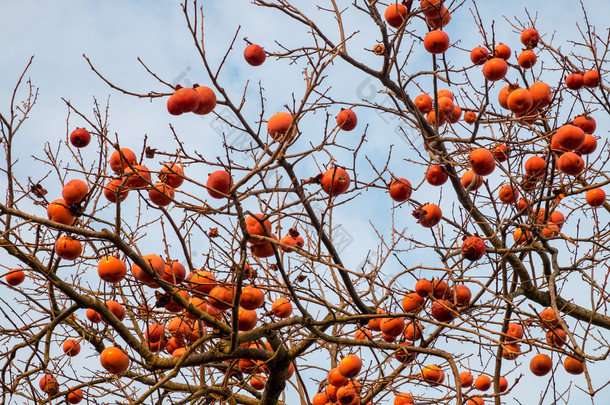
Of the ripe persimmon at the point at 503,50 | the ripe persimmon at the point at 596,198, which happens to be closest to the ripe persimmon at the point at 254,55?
the ripe persimmon at the point at 503,50

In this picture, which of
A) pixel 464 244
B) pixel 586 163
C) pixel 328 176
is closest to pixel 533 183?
pixel 586 163

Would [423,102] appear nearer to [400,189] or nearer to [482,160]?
[482,160]

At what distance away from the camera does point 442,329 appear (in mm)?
4277

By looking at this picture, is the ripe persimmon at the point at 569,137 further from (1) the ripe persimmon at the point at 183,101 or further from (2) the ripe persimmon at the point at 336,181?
(1) the ripe persimmon at the point at 183,101

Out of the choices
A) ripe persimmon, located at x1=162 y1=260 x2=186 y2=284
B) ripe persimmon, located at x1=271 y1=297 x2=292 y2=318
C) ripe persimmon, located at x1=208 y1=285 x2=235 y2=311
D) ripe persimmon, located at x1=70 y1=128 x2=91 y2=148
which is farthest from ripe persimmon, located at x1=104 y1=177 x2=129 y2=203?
ripe persimmon, located at x1=271 y1=297 x2=292 y2=318

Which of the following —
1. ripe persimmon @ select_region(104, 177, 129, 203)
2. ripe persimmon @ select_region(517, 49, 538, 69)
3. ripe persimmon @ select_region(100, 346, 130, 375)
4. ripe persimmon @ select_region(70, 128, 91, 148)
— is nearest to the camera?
ripe persimmon @ select_region(104, 177, 129, 203)

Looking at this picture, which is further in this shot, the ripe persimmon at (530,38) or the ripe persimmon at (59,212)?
the ripe persimmon at (530,38)

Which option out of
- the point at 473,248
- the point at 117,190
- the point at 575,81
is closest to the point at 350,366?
the point at 473,248

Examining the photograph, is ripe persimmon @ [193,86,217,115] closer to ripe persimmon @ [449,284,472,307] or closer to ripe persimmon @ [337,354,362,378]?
ripe persimmon @ [337,354,362,378]

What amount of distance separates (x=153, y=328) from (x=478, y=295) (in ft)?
8.15

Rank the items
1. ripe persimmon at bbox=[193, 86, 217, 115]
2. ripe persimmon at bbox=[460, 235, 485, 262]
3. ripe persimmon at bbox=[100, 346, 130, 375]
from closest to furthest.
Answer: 1. ripe persimmon at bbox=[193, 86, 217, 115]
2. ripe persimmon at bbox=[100, 346, 130, 375]
3. ripe persimmon at bbox=[460, 235, 485, 262]

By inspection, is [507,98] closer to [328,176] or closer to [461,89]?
[461,89]

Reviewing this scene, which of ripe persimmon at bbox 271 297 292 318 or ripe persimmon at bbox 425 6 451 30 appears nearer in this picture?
ripe persimmon at bbox 271 297 292 318

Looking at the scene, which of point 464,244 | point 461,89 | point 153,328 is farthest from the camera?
point 461,89
